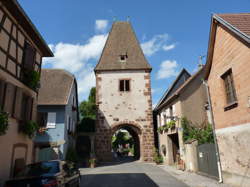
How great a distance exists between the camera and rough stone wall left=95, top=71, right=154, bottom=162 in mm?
20375

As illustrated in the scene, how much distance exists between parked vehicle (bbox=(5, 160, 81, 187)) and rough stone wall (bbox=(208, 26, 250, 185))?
636cm

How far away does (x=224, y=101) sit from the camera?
9.48 metres

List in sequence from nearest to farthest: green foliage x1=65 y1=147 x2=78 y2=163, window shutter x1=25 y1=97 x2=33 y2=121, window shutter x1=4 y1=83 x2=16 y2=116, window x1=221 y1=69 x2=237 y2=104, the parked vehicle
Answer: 1. the parked vehicle
2. window shutter x1=4 y1=83 x2=16 y2=116
3. window x1=221 y1=69 x2=237 y2=104
4. window shutter x1=25 y1=97 x2=33 y2=121
5. green foliage x1=65 y1=147 x2=78 y2=163

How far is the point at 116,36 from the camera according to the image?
25625 millimetres

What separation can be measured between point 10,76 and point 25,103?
6.79 feet

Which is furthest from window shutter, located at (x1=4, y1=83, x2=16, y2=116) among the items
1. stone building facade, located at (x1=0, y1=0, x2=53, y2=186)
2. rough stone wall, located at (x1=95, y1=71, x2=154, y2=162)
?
rough stone wall, located at (x1=95, y1=71, x2=154, y2=162)

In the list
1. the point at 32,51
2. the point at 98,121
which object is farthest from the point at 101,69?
the point at 32,51

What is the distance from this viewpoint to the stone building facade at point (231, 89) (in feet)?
25.4

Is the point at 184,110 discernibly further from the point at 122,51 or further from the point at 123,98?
the point at 122,51

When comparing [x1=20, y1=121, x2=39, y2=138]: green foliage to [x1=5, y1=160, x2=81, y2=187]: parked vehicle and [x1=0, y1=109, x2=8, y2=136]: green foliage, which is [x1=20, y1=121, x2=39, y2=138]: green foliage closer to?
[x1=0, y1=109, x2=8, y2=136]: green foliage

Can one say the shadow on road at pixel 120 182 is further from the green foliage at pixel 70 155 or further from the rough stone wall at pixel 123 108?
the rough stone wall at pixel 123 108

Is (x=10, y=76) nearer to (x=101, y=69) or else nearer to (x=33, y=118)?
(x=33, y=118)

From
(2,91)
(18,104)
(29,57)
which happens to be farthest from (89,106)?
(2,91)

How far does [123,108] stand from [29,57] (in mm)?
12216
